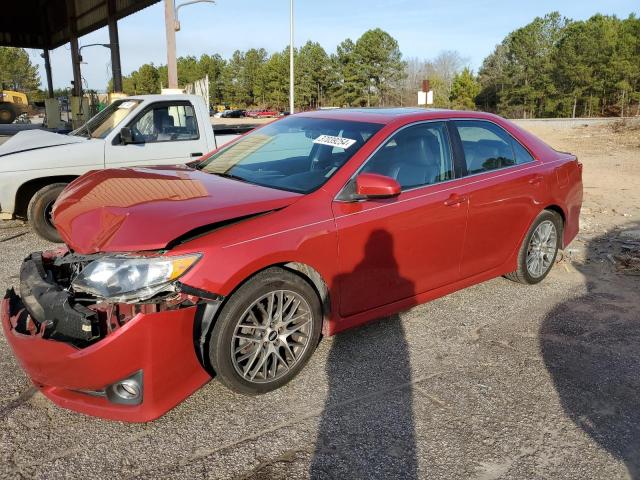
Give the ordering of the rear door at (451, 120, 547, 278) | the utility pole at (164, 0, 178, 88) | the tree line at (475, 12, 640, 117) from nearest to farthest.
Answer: the rear door at (451, 120, 547, 278), the utility pole at (164, 0, 178, 88), the tree line at (475, 12, 640, 117)

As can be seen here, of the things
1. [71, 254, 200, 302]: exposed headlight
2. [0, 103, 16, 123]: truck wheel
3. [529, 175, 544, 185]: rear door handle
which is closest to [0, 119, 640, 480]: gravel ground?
[71, 254, 200, 302]: exposed headlight

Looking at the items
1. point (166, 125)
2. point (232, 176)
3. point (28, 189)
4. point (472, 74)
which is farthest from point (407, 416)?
point (472, 74)

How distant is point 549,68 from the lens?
65000 millimetres

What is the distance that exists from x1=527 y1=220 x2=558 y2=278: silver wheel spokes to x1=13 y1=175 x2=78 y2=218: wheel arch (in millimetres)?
5314

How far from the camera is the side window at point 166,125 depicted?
6.92m

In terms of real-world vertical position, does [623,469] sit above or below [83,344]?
below

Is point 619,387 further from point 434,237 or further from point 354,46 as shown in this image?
point 354,46

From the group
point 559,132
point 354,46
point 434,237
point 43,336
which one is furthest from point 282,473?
point 354,46

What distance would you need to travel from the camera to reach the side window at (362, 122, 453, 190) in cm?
376

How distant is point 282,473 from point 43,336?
4.48 ft

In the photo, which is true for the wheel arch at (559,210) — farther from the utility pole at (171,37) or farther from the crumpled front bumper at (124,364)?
the utility pole at (171,37)

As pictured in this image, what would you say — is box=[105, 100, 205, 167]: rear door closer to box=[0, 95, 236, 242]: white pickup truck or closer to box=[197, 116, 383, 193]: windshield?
box=[0, 95, 236, 242]: white pickup truck

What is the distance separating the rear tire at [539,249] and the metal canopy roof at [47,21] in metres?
23.4

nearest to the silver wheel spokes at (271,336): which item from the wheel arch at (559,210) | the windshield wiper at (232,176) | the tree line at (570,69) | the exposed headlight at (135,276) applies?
the exposed headlight at (135,276)
